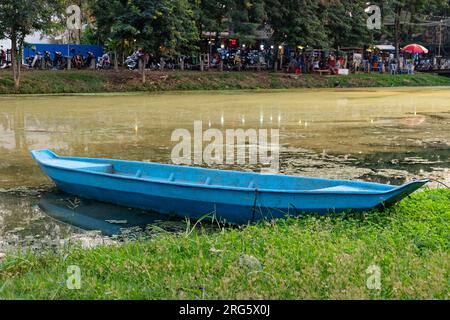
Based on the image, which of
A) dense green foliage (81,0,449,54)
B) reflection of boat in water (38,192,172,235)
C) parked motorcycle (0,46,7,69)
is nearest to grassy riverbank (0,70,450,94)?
dense green foliage (81,0,449,54)

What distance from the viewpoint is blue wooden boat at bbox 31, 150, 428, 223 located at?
6.55 metres

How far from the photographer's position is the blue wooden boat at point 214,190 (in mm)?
6555

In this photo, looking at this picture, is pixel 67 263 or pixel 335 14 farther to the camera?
pixel 335 14

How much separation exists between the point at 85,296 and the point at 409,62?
4164 centimetres

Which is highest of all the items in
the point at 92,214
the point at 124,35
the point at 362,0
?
the point at 362,0

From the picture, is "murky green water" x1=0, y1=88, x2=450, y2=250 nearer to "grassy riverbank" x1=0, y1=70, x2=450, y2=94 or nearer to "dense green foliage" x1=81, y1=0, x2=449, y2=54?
"grassy riverbank" x1=0, y1=70, x2=450, y2=94

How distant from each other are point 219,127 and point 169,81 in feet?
48.3

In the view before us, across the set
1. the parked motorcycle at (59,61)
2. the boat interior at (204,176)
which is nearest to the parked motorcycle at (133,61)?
the parked motorcycle at (59,61)

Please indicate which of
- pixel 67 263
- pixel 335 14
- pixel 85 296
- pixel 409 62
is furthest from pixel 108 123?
pixel 409 62

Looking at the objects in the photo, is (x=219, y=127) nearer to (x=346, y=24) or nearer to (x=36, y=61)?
(x=36, y=61)

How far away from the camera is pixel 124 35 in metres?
27.7

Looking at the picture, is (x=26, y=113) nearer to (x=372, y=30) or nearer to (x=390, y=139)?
(x=390, y=139)

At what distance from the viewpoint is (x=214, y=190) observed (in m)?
7.12

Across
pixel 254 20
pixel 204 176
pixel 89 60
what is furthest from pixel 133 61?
pixel 204 176
